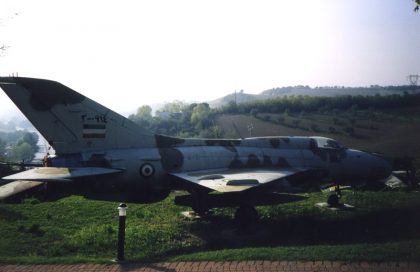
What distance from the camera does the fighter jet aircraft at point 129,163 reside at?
9.71 metres

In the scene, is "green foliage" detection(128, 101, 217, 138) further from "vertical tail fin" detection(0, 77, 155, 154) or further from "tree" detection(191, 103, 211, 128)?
"vertical tail fin" detection(0, 77, 155, 154)

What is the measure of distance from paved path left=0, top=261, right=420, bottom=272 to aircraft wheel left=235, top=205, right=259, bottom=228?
3308 millimetres

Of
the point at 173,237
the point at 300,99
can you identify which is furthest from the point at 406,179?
the point at 300,99

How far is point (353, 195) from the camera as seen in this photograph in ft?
45.6

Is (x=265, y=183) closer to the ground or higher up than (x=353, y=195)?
higher up

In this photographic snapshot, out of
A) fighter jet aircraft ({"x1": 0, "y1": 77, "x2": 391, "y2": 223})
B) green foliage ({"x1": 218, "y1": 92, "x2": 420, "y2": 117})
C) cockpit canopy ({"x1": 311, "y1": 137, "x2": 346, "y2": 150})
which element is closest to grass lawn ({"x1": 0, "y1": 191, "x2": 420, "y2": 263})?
fighter jet aircraft ({"x1": 0, "y1": 77, "x2": 391, "y2": 223})

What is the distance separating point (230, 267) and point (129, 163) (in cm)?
523

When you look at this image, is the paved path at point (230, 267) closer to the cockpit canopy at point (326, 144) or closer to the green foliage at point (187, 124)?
the cockpit canopy at point (326, 144)

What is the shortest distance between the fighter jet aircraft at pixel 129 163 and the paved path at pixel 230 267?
8.06 feet

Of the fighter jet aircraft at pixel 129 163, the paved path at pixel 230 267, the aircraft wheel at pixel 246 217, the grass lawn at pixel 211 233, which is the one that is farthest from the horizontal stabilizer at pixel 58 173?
the aircraft wheel at pixel 246 217

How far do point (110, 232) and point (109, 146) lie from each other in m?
2.65

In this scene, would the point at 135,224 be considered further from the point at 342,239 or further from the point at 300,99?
the point at 300,99

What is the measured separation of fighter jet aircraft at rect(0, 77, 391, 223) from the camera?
31.9ft

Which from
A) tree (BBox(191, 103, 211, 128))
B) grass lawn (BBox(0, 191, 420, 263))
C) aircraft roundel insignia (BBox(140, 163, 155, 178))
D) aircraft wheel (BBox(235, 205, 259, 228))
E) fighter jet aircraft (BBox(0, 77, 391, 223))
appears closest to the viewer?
grass lawn (BBox(0, 191, 420, 263))
